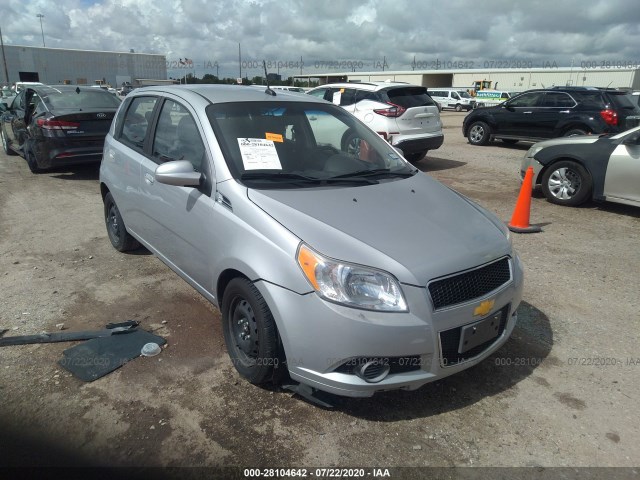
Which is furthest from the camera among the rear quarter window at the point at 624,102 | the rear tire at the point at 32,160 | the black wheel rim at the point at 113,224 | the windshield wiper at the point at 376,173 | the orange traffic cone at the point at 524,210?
the rear quarter window at the point at 624,102

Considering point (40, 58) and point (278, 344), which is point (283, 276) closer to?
point (278, 344)

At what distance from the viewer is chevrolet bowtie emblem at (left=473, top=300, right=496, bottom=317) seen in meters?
2.61

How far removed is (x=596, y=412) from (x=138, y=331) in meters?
3.15

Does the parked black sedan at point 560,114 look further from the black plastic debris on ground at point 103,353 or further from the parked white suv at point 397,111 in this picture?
the black plastic debris on ground at point 103,353

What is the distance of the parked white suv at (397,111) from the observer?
945cm

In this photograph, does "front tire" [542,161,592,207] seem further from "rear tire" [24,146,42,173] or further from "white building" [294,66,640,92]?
"white building" [294,66,640,92]

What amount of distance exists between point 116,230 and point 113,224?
4.0 inches

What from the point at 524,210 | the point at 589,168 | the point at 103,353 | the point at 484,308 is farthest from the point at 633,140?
the point at 103,353

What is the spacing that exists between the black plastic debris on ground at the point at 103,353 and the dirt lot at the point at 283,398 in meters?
0.08

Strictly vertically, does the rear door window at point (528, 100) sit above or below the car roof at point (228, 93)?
above

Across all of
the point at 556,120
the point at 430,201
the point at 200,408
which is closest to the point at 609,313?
the point at 430,201

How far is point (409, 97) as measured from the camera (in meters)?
9.84

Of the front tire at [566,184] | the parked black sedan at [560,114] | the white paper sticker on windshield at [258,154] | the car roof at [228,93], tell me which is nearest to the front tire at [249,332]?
the white paper sticker on windshield at [258,154]

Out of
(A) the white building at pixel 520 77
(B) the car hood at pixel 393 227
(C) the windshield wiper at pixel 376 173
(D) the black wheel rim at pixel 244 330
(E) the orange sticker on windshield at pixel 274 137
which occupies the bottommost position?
(D) the black wheel rim at pixel 244 330
